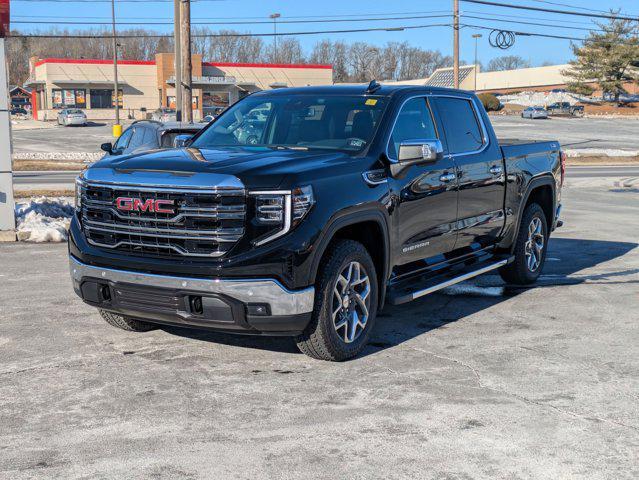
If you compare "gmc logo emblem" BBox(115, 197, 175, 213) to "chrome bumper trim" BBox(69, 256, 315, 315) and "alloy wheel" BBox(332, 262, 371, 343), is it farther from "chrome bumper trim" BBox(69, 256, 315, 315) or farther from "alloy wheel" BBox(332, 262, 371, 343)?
"alloy wheel" BBox(332, 262, 371, 343)

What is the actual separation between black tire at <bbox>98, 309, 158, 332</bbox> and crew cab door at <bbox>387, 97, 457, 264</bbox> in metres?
2.12

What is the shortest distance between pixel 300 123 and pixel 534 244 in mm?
3374

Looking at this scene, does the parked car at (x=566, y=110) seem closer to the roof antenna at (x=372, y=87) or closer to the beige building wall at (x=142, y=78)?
the beige building wall at (x=142, y=78)

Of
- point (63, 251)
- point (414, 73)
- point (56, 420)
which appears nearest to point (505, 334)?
point (56, 420)

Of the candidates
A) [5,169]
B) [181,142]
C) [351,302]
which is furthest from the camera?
[5,169]

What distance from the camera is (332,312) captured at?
5.59 meters

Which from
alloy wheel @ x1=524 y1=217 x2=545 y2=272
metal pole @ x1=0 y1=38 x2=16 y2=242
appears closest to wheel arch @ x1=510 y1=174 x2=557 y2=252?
alloy wheel @ x1=524 y1=217 x2=545 y2=272

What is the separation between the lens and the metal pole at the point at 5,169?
447 inches

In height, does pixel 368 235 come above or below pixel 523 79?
below

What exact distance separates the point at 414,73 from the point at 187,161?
168040 mm

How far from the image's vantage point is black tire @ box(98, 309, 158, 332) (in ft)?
21.3

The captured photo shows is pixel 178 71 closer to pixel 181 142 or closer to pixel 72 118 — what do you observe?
pixel 181 142

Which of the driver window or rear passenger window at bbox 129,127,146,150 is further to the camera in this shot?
rear passenger window at bbox 129,127,146,150

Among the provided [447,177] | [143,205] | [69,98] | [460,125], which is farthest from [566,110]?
[143,205]
